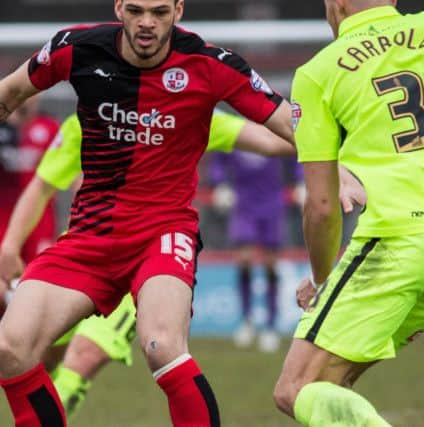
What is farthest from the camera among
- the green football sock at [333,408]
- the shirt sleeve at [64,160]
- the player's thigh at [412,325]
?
the shirt sleeve at [64,160]

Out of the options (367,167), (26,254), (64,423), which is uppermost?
(367,167)

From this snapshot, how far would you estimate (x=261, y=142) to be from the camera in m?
6.56

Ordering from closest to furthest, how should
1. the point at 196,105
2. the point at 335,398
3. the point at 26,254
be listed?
the point at 335,398, the point at 196,105, the point at 26,254

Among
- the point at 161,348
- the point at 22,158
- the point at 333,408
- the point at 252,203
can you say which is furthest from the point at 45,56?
the point at 252,203

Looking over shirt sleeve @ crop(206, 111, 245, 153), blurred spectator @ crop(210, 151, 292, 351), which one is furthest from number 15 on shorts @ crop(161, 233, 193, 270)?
blurred spectator @ crop(210, 151, 292, 351)

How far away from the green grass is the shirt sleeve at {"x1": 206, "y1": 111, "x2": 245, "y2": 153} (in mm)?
1916

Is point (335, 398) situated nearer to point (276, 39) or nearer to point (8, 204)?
point (8, 204)

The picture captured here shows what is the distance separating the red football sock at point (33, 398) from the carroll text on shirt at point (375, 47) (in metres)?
1.78

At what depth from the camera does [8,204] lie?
9.98m

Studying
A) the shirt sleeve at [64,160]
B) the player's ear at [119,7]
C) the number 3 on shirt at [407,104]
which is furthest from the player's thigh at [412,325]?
the shirt sleeve at [64,160]

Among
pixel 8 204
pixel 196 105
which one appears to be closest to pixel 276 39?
pixel 8 204

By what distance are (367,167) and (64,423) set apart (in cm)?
170

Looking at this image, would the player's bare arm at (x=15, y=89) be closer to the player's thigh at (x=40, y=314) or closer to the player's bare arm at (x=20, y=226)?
the player's thigh at (x=40, y=314)

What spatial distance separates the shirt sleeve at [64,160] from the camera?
6902 mm
